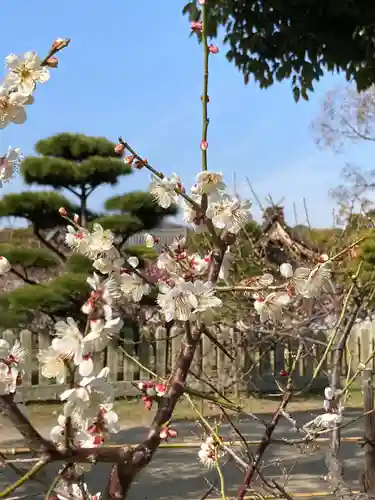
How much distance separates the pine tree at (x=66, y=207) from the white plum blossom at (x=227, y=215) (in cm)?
551

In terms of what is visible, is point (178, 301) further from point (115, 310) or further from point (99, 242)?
point (99, 242)

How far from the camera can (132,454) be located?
0.80 m

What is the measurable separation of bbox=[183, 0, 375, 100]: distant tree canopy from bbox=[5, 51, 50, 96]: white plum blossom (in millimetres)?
3022

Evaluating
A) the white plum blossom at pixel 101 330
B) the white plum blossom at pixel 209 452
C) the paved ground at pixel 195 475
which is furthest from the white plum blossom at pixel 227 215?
the paved ground at pixel 195 475

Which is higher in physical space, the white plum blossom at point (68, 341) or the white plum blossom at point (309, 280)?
the white plum blossom at point (309, 280)

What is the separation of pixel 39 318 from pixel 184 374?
24.9 feet

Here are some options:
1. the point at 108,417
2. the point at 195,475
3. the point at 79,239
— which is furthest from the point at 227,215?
the point at 195,475

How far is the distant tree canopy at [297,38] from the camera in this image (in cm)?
379

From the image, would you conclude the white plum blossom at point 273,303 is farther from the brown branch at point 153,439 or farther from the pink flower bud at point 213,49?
the pink flower bud at point 213,49

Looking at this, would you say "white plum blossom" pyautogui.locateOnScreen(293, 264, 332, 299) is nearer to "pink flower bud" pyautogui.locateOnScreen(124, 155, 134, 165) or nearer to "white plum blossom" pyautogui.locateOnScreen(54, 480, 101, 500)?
"pink flower bud" pyautogui.locateOnScreen(124, 155, 134, 165)

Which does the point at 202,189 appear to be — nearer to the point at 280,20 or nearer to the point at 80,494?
the point at 80,494

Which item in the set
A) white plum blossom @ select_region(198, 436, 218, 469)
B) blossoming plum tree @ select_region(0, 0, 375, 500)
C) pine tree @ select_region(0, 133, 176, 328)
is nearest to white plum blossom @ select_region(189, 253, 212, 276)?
blossoming plum tree @ select_region(0, 0, 375, 500)

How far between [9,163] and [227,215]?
0.33m

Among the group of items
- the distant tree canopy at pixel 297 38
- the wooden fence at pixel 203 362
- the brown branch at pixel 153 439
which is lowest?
the wooden fence at pixel 203 362
